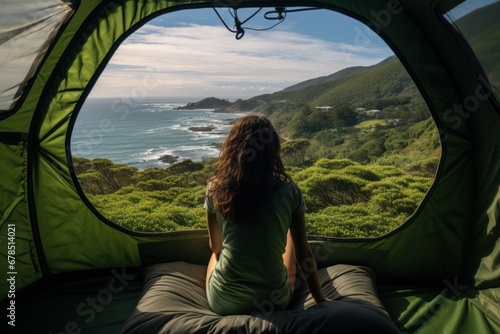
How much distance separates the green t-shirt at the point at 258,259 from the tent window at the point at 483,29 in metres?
1.23

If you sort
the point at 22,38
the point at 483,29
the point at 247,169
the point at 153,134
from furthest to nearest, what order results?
the point at 153,134 → the point at 22,38 → the point at 483,29 → the point at 247,169

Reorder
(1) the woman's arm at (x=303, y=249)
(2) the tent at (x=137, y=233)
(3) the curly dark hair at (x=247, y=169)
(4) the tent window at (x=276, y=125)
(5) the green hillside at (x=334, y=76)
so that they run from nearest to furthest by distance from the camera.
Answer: (3) the curly dark hair at (x=247, y=169)
(1) the woman's arm at (x=303, y=249)
(2) the tent at (x=137, y=233)
(4) the tent window at (x=276, y=125)
(5) the green hillside at (x=334, y=76)

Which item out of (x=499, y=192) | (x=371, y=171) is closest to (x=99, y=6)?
(x=499, y=192)

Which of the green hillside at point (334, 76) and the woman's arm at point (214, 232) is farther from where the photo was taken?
the green hillside at point (334, 76)

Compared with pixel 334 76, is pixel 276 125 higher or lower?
lower

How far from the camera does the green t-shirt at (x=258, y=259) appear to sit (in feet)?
5.21

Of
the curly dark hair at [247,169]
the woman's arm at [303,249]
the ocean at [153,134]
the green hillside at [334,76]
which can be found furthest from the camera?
the green hillside at [334,76]

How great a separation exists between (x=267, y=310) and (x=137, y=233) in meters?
1.20

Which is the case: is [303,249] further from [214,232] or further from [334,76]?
[334,76]

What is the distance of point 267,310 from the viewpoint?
1.72m

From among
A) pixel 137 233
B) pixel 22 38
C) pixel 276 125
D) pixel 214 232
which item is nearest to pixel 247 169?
pixel 214 232

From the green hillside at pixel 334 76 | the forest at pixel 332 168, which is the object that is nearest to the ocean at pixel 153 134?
the forest at pixel 332 168

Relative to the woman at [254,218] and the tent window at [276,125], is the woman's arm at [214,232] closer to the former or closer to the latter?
the woman at [254,218]

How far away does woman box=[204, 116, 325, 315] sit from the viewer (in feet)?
5.10
